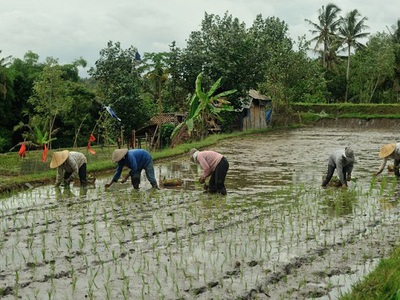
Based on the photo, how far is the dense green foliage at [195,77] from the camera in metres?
26.0

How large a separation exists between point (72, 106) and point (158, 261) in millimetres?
32357

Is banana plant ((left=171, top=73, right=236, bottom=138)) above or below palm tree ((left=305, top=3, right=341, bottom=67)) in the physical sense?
below

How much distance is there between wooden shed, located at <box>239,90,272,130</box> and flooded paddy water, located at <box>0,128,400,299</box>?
21258 mm

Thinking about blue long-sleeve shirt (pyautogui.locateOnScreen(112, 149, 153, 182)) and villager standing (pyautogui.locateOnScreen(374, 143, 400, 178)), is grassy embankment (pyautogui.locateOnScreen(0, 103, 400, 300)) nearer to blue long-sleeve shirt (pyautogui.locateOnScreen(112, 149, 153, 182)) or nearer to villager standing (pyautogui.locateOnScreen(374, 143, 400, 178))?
blue long-sleeve shirt (pyautogui.locateOnScreen(112, 149, 153, 182))

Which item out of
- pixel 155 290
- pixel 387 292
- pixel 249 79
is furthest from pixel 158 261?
pixel 249 79

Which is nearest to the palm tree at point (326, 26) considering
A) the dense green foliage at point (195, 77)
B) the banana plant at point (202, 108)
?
the dense green foliage at point (195, 77)

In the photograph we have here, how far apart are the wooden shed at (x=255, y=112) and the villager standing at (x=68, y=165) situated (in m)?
20.6

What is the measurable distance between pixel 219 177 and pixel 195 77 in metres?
18.4

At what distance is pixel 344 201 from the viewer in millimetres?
9984

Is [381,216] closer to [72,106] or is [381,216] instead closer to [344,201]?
[344,201]

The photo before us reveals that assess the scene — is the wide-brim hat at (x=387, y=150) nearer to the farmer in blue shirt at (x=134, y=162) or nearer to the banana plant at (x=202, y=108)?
the farmer in blue shirt at (x=134, y=162)

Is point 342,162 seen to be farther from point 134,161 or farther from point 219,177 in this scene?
point 134,161

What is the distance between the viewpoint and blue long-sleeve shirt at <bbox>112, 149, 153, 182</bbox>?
11.0 metres

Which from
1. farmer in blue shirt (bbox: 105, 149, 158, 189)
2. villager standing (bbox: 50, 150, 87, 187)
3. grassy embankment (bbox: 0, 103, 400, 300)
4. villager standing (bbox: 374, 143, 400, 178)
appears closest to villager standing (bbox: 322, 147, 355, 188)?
villager standing (bbox: 374, 143, 400, 178)
